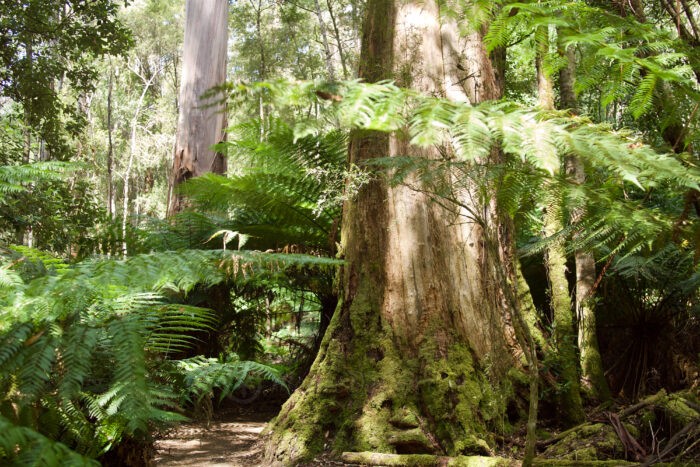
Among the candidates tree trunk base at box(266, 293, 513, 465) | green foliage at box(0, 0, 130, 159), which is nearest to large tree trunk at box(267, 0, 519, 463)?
tree trunk base at box(266, 293, 513, 465)

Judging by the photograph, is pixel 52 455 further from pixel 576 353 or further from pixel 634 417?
pixel 576 353

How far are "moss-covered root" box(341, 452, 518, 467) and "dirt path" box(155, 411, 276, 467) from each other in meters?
0.59

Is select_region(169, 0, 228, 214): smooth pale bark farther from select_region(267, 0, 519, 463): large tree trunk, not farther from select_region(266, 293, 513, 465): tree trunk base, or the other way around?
select_region(266, 293, 513, 465): tree trunk base

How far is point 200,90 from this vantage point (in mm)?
6559

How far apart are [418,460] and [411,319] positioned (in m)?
0.74

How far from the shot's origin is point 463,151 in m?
1.31

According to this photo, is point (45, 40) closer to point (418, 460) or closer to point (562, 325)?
point (562, 325)

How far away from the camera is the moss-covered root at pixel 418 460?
2094mm

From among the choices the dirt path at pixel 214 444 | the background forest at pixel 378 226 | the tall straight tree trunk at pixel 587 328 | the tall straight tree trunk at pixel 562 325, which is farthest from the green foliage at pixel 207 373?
the tall straight tree trunk at pixel 587 328

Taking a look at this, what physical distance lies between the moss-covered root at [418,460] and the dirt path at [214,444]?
59 cm

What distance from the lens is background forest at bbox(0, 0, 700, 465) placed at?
1458mm

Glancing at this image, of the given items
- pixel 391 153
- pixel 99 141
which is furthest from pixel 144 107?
pixel 391 153

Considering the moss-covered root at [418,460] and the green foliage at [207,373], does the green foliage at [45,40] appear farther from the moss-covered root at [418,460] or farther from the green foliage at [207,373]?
the moss-covered root at [418,460]

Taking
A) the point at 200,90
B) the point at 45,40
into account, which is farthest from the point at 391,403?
the point at 45,40
